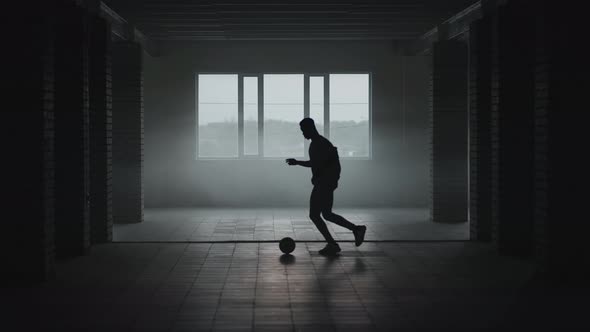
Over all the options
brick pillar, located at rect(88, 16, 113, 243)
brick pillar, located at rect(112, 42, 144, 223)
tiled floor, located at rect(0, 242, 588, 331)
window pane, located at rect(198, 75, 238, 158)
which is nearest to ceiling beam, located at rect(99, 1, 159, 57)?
brick pillar, located at rect(112, 42, 144, 223)

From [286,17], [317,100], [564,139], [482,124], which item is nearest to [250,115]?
[317,100]

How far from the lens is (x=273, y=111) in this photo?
17250 mm

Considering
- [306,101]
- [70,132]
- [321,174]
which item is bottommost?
[321,174]

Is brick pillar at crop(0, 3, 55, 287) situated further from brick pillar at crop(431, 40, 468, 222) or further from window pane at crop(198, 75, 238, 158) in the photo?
window pane at crop(198, 75, 238, 158)

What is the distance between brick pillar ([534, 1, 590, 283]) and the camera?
24.5 feet

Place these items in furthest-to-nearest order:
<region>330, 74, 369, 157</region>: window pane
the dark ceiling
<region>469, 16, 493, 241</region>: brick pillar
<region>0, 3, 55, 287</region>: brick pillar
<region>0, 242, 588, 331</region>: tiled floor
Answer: <region>330, 74, 369, 157</region>: window pane, the dark ceiling, <region>469, 16, 493, 241</region>: brick pillar, <region>0, 3, 55, 287</region>: brick pillar, <region>0, 242, 588, 331</region>: tiled floor

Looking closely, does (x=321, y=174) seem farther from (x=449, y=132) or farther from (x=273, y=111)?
(x=273, y=111)

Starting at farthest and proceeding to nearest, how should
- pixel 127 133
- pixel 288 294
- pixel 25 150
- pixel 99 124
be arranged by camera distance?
pixel 127 133
pixel 99 124
pixel 25 150
pixel 288 294

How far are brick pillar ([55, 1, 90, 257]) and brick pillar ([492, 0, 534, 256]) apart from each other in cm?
529

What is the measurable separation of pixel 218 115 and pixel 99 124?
6569 mm

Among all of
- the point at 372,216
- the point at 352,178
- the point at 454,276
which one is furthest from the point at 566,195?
the point at 352,178

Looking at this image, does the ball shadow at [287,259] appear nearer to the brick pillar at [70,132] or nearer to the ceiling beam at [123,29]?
the brick pillar at [70,132]

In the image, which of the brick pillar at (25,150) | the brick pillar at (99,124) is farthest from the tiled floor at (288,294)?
the brick pillar at (99,124)

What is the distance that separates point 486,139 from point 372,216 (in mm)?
4223
